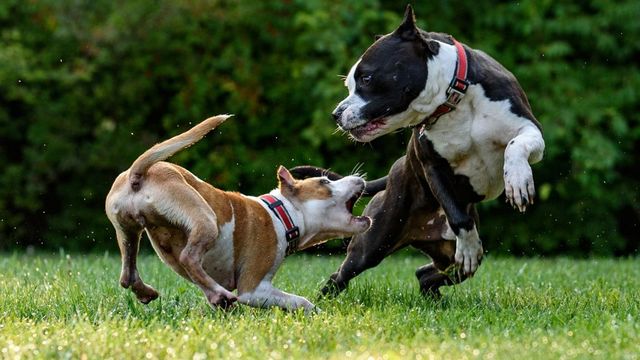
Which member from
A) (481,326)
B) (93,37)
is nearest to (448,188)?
(481,326)

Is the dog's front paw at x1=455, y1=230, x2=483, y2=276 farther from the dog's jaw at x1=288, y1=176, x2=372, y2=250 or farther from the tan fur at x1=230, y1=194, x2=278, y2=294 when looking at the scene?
the tan fur at x1=230, y1=194, x2=278, y2=294

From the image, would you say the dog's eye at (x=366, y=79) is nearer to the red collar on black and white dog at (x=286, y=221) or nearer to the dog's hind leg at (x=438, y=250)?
the red collar on black and white dog at (x=286, y=221)

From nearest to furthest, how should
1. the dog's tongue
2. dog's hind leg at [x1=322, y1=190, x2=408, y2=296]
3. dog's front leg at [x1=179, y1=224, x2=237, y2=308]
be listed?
dog's front leg at [x1=179, y1=224, x2=237, y2=308]
the dog's tongue
dog's hind leg at [x1=322, y1=190, x2=408, y2=296]

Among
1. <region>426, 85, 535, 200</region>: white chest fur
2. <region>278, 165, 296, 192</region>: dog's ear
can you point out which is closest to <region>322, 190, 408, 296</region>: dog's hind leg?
<region>426, 85, 535, 200</region>: white chest fur

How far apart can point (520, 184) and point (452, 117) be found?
577mm

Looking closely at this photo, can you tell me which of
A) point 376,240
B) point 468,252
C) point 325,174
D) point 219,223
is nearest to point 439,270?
point 376,240

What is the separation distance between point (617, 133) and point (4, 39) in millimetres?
7402

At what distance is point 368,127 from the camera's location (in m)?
5.71

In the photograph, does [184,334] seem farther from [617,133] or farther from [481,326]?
[617,133]

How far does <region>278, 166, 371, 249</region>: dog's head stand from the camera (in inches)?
233

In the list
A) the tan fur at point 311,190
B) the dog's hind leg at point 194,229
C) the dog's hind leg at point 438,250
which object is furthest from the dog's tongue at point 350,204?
the dog's hind leg at point 194,229

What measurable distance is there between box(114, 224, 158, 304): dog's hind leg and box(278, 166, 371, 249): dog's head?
972mm

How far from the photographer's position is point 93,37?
13391 mm

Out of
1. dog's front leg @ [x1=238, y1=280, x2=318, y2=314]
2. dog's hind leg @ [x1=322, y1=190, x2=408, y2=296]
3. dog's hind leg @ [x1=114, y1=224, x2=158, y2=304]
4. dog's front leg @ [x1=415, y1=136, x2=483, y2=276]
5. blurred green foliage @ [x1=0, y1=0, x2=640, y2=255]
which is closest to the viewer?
dog's hind leg @ [x1=114, y1=224, x2=158, y2=304]
